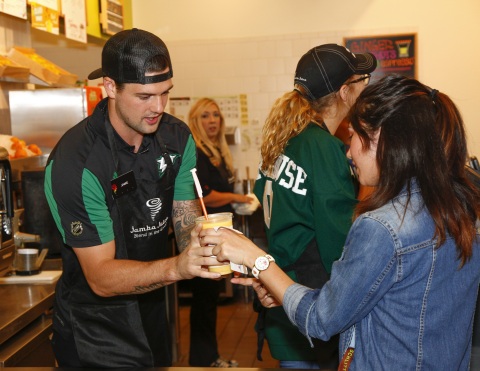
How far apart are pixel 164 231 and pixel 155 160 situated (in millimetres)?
271

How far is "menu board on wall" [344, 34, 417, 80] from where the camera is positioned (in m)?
6.71

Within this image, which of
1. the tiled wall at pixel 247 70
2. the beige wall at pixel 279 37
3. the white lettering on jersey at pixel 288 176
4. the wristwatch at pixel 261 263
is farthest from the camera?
the tiled wall at pixel 247 70

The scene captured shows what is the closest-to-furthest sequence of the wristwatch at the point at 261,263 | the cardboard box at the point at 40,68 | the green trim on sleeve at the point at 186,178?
the wristwatch at the point at 261,263, the green trim on sleeve at the point at 186,178, the cardboard box at the point at 40,68

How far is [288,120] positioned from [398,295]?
45.2 inches

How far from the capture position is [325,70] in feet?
8.22

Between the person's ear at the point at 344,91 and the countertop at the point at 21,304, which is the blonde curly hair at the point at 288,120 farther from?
the countertop at the point at 21,304

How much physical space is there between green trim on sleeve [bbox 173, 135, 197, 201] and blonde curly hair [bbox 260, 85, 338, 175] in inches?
11.2

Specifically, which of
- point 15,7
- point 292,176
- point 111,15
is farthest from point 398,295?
point 111,15

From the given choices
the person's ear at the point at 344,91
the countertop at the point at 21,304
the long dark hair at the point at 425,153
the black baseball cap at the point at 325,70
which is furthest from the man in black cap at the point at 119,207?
the long dark hair at the point at 425,153

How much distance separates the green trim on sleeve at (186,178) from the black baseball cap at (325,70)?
50 cm

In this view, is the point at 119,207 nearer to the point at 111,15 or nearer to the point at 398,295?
the point at 398,295

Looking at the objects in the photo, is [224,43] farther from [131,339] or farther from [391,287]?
[391,287]

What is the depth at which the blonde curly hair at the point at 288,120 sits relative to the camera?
2.43m

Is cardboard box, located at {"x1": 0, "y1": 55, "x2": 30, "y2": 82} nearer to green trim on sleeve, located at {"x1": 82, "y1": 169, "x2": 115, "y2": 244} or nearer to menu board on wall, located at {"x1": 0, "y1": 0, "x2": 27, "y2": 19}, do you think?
menu board on wall, located at {"x1": 0, "y1": 0, "x2": 27, "y2": 19}
